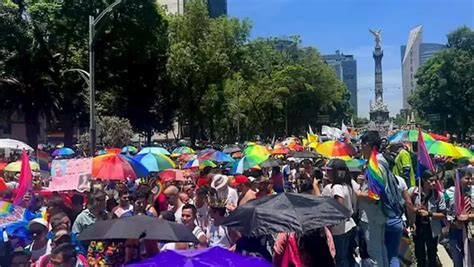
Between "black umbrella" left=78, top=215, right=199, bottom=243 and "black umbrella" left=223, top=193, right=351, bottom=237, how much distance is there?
1.72 feet

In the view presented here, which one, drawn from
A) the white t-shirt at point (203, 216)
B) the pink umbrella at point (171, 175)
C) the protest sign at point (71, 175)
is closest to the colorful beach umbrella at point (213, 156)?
the pink umbrella at point (171, 175)

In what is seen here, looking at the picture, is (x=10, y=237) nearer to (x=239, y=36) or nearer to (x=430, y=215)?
(x=430, y=215)

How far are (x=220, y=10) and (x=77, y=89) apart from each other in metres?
80.0

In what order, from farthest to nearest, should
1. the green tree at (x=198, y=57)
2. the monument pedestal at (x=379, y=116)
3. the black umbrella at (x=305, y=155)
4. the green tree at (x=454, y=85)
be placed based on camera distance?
the monument pedestal at (x=379, y=116), the green tree at (x=454, y=85), the green tree at (x=198, y=57), the black umbrella at (x=305, y=155)

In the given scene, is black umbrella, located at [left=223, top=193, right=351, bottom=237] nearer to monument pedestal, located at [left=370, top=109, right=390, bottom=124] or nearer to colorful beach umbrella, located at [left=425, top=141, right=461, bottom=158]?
colorful beach umbrella, located at [left=425, top=141, right=461, bottom=158]

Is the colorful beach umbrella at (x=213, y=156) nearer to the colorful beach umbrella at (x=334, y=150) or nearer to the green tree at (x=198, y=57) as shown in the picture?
the colorful beach umbrella at (x=334, y=150)

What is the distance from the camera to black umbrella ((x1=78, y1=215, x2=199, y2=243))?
5.96 metres

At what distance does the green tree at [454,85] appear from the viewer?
214ft

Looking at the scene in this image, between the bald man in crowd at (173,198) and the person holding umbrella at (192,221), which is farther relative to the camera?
the bald man in crowd at (173,198)

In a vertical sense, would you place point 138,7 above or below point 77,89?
above

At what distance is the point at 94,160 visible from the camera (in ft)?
38.2

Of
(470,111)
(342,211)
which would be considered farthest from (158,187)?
(470,111)

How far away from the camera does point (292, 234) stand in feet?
21.4

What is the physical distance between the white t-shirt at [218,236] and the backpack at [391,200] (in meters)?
1.81
